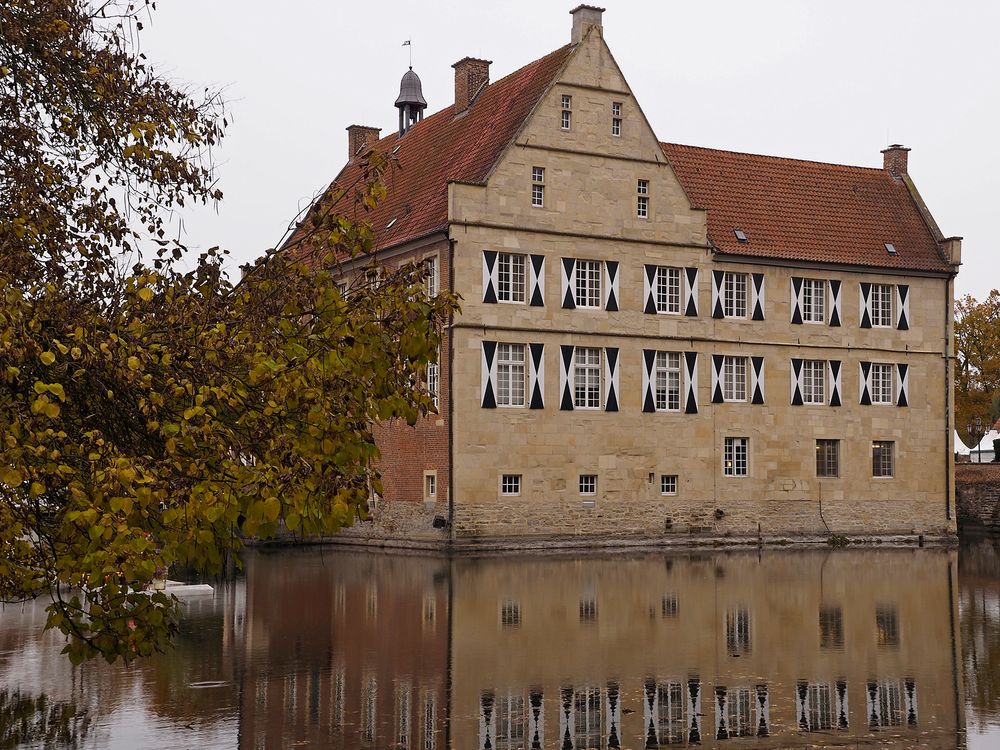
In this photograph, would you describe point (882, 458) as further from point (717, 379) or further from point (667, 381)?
point (667, 381)

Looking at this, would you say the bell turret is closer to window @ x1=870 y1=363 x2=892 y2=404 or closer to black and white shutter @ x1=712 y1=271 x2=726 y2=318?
black and white shutter @ x1=712 y1=271 x2=726 y2=318

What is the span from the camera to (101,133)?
28.6 feet

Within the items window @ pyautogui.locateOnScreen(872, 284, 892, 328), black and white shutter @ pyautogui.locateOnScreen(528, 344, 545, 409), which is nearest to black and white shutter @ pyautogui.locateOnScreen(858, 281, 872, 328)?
window @ pyautogui.locateOnScreen(872, 284, 892, 328)

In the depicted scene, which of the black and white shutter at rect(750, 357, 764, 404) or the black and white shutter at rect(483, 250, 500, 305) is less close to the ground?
the black and white shutter at rect(483, 250, 500, 305)

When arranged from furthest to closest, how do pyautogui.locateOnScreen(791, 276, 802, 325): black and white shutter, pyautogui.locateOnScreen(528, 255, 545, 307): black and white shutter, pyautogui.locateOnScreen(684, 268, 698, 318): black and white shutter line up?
pyautogui.locateOnScreen(791, 276, 802, 325): black and white shutter < pyautogui.locateOnScreen(684, 268, 698, 318): black and white shutter < pyautogui.locateOnScreen(528, 255, 545, 307): black and white shutter

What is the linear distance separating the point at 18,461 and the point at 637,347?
106 feet

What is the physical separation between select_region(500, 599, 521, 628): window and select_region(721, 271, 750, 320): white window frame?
19.1 m

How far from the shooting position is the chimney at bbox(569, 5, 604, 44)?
37938 mm

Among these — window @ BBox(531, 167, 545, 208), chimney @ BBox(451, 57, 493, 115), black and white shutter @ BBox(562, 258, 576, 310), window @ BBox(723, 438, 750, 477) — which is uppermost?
chimney @ BBox(451, 57, 493, 115)

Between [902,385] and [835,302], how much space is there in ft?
11.2

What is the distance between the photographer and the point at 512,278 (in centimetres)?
3634

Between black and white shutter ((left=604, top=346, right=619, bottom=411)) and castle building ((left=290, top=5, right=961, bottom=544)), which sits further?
black and white shutter ((left=604, top=346, right=619, bottom=411))

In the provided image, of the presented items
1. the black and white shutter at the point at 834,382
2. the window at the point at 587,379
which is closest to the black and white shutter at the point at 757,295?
the black and white shutter at the point at 834,382

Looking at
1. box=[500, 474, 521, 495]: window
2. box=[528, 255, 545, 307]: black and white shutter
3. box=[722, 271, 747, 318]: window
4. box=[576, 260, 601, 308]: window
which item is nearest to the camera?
box=[500, 474, 521, 495]: window
